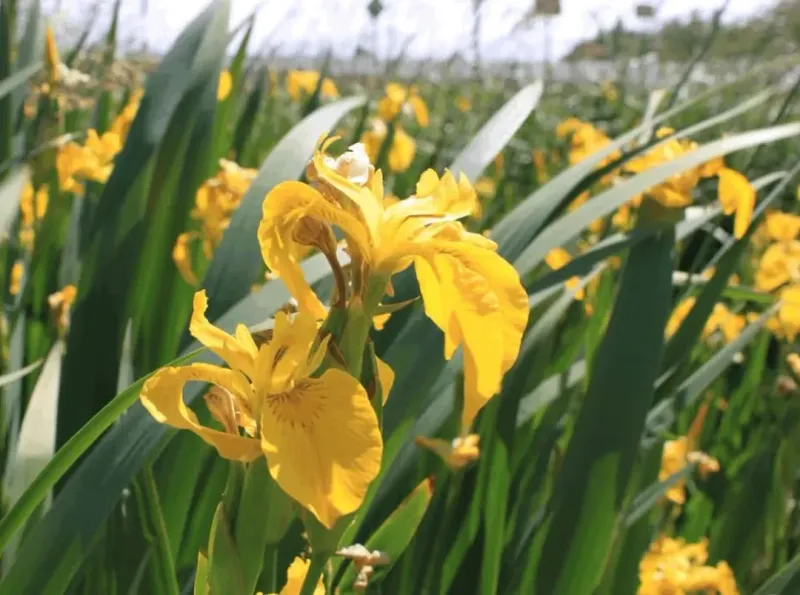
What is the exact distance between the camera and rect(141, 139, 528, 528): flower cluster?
0.40 m

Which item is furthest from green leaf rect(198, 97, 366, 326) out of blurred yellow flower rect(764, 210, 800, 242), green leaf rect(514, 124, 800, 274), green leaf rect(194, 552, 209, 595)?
blurred yellow flower rect(764, 210, 800, 242)

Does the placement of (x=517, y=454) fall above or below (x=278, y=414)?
below

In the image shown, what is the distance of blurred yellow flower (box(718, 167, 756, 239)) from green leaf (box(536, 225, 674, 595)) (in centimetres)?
20

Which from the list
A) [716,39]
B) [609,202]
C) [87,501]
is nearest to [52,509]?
[87,501]

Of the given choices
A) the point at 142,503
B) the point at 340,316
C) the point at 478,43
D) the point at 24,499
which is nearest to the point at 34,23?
the point at 478,43

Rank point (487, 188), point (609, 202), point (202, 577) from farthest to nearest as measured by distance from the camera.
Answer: point (487, 188) < point (609, 202) < point (202, 577)

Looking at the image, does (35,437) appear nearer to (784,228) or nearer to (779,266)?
(779,266)

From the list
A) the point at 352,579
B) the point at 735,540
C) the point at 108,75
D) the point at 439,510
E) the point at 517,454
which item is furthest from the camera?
the point at 108,75

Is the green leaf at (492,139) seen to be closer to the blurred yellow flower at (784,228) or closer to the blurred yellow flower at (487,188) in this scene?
the blurred yellow flower at (784,228)

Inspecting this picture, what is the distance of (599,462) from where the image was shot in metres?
0.83

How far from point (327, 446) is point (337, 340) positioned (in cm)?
6

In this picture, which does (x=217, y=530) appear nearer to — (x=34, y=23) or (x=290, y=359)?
(x=290, y=359)

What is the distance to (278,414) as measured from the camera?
16.4 inches

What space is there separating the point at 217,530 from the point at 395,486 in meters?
0.48
